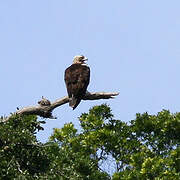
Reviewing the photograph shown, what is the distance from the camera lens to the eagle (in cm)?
1905

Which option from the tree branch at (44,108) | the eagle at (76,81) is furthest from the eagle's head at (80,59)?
the tree branch at (44,108)

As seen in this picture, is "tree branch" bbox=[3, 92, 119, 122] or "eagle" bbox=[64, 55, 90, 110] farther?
Answer: "eagle" bbox=[64, 55, 90, 110]

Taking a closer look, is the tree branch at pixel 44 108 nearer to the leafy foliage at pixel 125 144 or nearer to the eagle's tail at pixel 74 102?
the eagle's tail at pixel 74 102

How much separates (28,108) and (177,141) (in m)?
17.6

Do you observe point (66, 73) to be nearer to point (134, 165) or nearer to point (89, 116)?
point (134, 165)

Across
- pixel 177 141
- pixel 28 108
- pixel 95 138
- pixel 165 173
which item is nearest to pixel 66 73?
pixel 28 108

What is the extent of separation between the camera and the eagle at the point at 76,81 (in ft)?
62.5

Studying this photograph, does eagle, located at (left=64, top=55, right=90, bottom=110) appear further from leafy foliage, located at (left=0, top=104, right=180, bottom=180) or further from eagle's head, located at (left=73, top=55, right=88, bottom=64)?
leafy foliage, located at (left=0, top=104, right=180, bottom=180)

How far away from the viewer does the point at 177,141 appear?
34344 millimetres

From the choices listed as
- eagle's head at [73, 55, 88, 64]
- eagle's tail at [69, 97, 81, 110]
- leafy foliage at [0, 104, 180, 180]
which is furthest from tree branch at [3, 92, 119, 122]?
leafy foliage at [0, 104, 180, 180]

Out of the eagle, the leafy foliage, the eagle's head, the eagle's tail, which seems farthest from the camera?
the leafy foliage

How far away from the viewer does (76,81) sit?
20406mm

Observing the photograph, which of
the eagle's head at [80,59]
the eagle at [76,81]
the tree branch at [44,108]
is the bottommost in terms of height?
the tree branch at [44,108]

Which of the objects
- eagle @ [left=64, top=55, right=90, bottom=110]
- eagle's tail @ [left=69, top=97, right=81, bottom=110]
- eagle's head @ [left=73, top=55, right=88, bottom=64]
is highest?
eagle's head @ [left=73, top=55, right=88, bottom=64]
